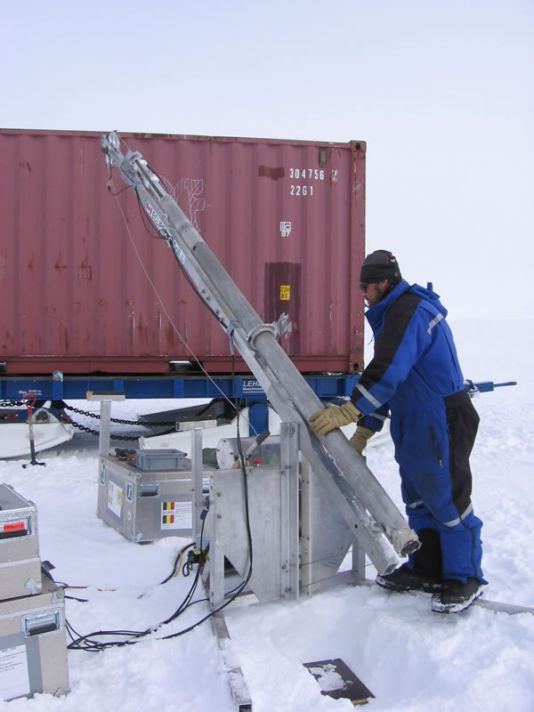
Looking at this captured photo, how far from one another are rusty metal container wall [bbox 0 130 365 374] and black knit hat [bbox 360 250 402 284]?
156 inches

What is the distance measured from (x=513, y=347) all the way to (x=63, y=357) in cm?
2484

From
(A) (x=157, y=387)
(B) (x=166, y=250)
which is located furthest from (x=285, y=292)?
(A) (x=157, y=387)

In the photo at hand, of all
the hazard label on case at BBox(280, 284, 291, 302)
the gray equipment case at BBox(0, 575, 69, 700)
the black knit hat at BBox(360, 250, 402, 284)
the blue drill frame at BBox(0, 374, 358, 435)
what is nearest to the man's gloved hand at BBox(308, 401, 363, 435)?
the black knit hat at BBox(360, 250, 402, 284)

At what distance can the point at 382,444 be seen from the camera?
794cm

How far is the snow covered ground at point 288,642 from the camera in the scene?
94.1 inches

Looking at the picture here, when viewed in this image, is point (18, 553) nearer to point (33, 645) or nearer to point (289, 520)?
point (33, 645)

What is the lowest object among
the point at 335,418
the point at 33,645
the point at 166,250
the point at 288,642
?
the point at 288,642

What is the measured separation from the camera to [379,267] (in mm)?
3197

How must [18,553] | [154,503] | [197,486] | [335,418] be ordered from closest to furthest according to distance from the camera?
1. [18,553]
2. [335,418]
3. [197,486]
4. [154,503]

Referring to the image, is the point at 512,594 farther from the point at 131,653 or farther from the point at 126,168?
the point at 126,168

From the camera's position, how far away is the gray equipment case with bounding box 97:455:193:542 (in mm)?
4230

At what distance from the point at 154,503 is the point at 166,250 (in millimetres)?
3713

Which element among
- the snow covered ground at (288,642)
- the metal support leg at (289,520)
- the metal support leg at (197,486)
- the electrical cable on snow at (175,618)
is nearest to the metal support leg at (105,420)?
the snow covered ground at (288,642)

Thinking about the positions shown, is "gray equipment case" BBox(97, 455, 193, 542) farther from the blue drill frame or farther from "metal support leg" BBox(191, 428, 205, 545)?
the blue drill frame
